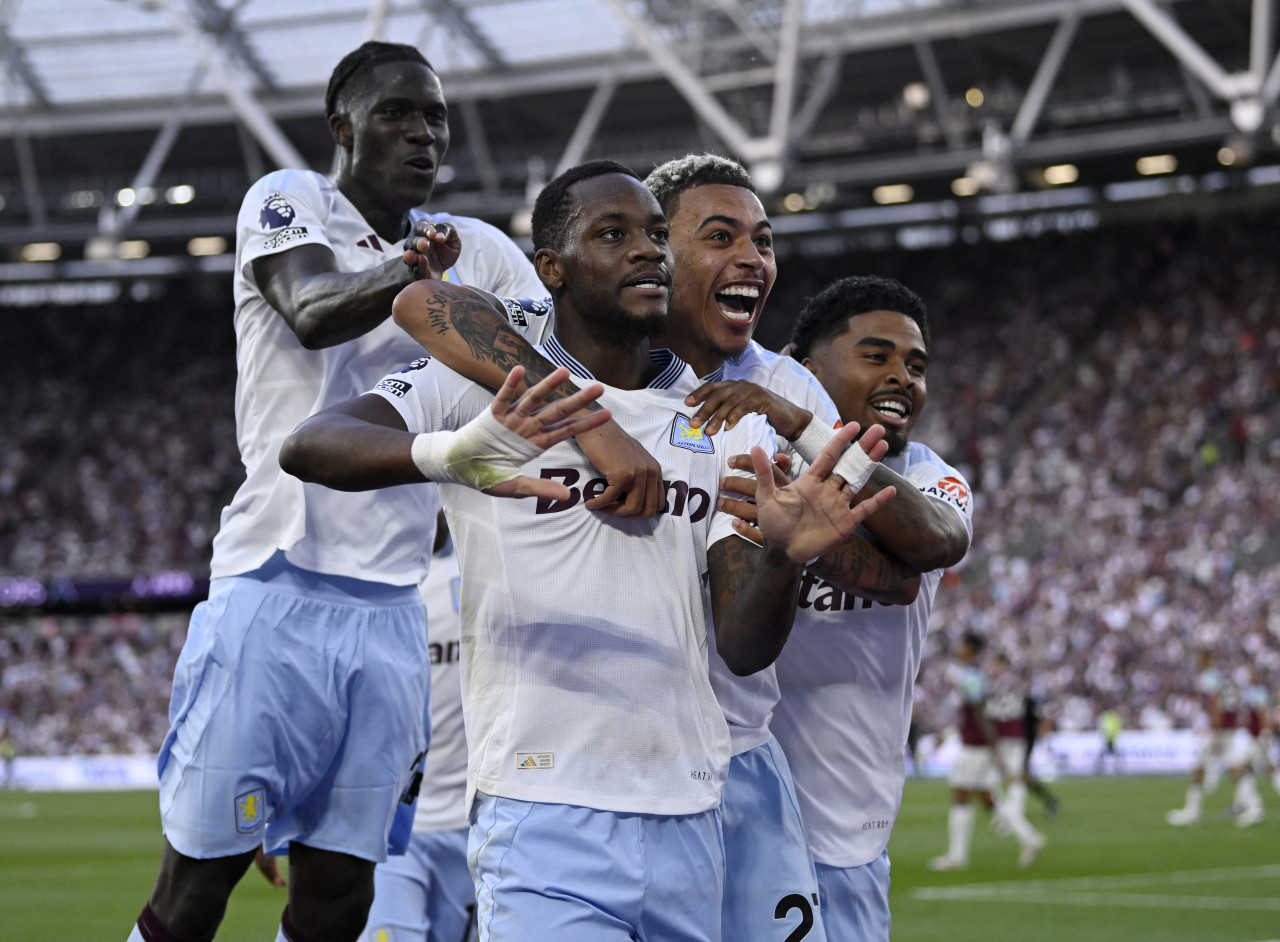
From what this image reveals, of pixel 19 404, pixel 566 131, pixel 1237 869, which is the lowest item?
pixel 1237 869

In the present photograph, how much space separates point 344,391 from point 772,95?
29093 mm

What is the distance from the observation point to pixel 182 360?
44.9 meters

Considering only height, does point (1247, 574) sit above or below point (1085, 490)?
below

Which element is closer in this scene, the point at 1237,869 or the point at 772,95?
the point at 1237,869

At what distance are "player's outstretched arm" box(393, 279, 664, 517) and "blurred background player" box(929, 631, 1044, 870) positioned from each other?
38.3 ft

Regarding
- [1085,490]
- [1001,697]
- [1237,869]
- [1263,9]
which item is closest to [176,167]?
[1085,490]

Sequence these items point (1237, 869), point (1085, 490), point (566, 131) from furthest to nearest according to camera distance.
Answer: point (566, 131), point (1085, 490), point (1237, 869)

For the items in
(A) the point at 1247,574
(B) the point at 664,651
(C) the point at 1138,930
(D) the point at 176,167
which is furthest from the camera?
(D) the point at 176,167

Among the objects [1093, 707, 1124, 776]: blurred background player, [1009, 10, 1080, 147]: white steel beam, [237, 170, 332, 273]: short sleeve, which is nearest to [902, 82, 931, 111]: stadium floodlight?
[1009, 10, 1080, 147]: white steel beam

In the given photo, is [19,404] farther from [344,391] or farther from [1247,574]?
[344,391]

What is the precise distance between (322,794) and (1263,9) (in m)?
25.2

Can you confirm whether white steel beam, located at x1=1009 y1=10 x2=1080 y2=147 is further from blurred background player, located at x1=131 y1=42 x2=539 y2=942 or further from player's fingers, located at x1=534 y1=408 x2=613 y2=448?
player's fingers, located at x1=534 y1=408 x2=613 y2=448

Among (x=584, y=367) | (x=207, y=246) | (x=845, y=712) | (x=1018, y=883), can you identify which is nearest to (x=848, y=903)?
(x=845, y=712)

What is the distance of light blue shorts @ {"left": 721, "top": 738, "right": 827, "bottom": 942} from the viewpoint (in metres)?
3.52
